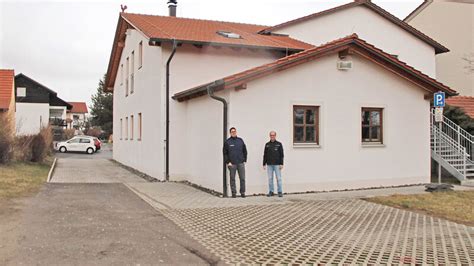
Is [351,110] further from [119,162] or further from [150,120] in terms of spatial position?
[119,162]

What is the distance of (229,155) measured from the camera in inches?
457

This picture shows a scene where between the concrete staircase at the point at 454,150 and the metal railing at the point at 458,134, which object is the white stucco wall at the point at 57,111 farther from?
the concrete staircase at the point at 454,150

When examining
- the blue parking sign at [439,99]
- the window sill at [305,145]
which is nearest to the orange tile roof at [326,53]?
the blue parking sign at [439,99]

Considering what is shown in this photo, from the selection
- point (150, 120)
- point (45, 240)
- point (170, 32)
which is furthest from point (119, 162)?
point (45, 240)

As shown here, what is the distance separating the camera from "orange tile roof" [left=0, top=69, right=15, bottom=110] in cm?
2873

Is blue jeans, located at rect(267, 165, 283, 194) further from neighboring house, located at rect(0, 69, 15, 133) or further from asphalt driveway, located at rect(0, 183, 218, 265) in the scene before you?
neighboring house, located at rect(0, 69, 15, 133)

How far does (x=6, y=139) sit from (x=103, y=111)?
49.0 metres

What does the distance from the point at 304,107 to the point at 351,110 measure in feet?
4.84

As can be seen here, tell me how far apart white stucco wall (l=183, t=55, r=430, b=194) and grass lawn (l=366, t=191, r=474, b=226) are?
190cm

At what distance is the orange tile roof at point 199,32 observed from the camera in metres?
15.7

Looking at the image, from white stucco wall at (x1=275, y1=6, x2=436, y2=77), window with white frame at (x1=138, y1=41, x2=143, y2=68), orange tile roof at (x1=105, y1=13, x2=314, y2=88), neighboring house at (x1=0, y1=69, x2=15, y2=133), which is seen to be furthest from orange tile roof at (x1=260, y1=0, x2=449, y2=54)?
neighboring house at (x1=0, y1=69, x2=15, y2=133)

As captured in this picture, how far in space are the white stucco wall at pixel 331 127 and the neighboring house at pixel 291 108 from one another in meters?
0.03

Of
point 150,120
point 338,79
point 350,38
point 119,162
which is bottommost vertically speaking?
point 119,162

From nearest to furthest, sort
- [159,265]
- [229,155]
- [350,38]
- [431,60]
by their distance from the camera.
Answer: [159,265] → [229,155] → [350,38] → [431,60]
